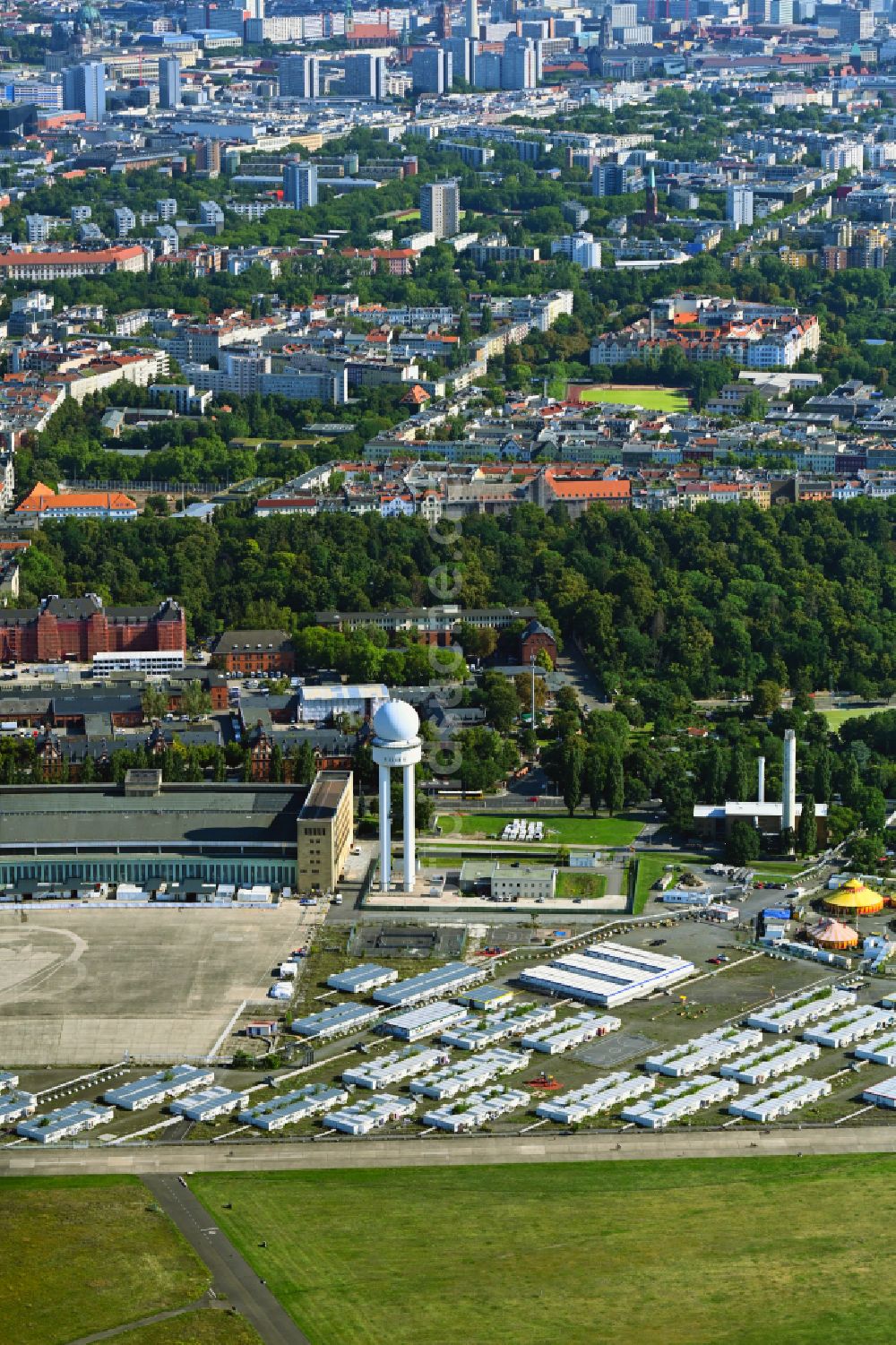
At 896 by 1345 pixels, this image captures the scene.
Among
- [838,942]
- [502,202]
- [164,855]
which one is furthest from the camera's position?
[502,202]

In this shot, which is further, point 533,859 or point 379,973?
point 533,859

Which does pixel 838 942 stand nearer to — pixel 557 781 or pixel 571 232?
pixel 557 781

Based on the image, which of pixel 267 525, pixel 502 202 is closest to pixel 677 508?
pixel 267 525

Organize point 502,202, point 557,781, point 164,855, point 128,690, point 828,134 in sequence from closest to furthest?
point 164,855
point 557,781
point 128,690
point 502,202
point 828,134

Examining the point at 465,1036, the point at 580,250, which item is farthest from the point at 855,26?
the point at 465,1036

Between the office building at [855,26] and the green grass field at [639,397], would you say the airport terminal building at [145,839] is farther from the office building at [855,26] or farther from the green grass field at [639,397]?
the office building at [855,26]

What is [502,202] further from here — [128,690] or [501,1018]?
[501,1018]

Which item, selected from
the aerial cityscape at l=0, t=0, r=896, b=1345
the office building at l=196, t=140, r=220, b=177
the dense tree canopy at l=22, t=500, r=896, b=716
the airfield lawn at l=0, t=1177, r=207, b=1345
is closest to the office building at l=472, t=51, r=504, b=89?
the office building at l=196, t=140, r=220, b=177
